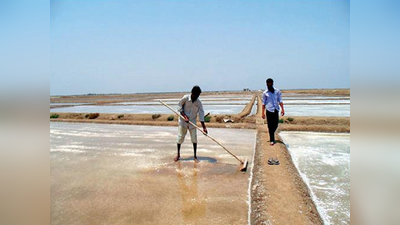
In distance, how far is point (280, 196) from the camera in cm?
302

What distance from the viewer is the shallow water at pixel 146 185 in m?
2.65

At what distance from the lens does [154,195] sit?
3152 millimetres

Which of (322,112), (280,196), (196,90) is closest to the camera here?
(280,196)

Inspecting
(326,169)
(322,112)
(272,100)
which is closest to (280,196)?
(326,169)

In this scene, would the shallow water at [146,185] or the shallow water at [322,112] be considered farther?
the shallow water at [322,112]

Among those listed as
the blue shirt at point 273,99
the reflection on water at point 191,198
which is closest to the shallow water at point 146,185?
the reflection on water at point 191,198

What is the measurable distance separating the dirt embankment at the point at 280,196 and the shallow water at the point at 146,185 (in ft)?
0.52

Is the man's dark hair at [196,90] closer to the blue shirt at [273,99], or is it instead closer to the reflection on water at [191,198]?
the reflection on water at [191,198]

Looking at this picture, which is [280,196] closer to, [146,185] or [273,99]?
[146,185]

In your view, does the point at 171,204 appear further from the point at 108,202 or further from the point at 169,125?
the point at 169,125

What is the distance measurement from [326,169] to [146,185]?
9.20 feet

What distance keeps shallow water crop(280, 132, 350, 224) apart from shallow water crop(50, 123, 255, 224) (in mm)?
883
